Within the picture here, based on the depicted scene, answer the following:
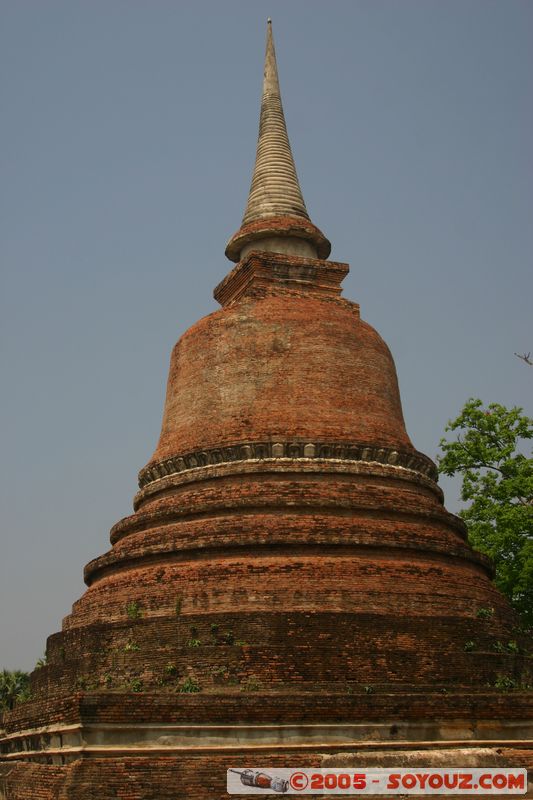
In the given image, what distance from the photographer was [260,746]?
12.6 meters

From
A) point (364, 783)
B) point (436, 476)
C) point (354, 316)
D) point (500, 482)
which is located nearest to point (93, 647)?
point (364, 783)

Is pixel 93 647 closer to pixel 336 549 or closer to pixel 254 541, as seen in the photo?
pixel 254 541

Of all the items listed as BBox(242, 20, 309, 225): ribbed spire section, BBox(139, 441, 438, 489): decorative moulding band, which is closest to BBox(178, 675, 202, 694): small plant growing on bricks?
BBox(139, 441, 438, 489): decorative moulding band

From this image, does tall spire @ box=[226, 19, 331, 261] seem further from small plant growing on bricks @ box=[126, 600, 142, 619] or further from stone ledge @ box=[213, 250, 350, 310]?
small plant growing on bricks @ box=[126, 600, 142, 619]

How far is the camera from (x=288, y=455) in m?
17.0

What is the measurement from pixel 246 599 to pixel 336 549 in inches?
71.9

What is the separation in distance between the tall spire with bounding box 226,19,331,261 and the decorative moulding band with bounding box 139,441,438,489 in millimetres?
6378

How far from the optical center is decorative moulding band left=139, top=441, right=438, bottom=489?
55.9 ft

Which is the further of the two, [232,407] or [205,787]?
[232,407]

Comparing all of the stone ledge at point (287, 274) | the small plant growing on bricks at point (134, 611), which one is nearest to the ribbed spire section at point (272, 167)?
the stone ledge at point (287, 274)

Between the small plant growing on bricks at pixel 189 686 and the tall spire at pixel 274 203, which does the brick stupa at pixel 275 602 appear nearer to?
the small plant growing on bricks at pixel 189 686

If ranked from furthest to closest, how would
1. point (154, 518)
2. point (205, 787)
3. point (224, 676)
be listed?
point (154, 518) < point (224, 676) < point (205, 787)

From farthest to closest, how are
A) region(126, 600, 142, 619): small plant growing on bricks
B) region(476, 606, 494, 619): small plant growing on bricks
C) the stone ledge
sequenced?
the stone ledge, region(476, 606, 494, 619): small plant growing on bricks, region(126, 600, 142, 619): small plant growing on bricks

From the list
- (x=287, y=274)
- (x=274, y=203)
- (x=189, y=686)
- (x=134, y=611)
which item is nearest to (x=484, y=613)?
(x=189, y=686)
